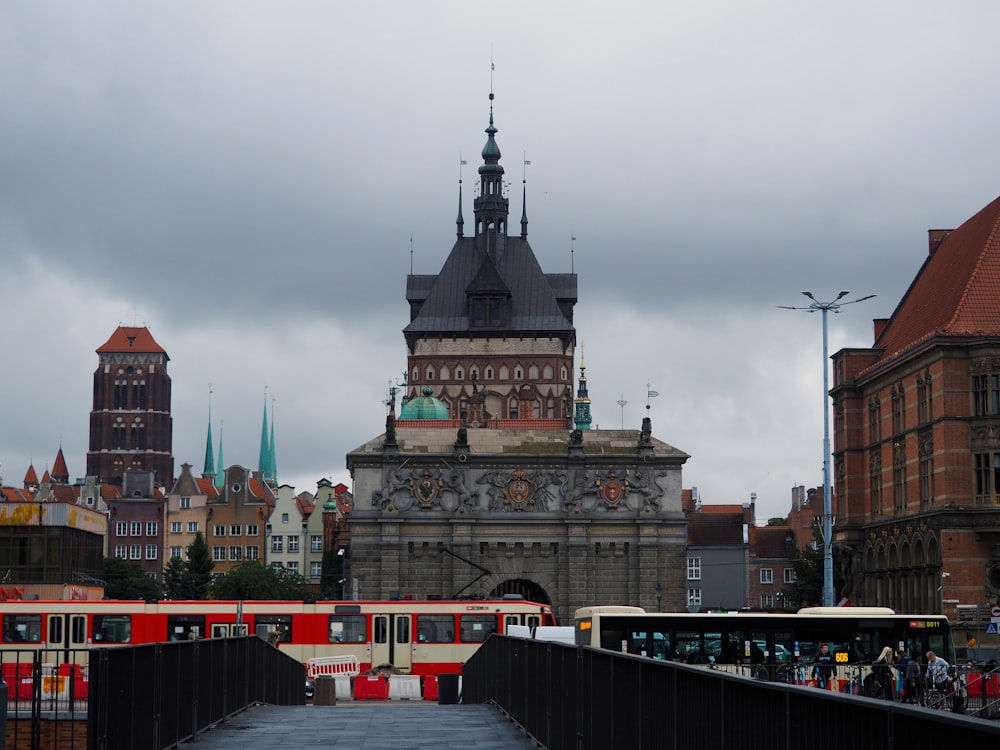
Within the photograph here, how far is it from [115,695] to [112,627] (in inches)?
1611

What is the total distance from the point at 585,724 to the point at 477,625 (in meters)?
42.7

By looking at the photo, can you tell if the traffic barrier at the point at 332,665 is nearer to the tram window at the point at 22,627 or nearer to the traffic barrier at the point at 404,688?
the traffic barrier at the point at 404,688

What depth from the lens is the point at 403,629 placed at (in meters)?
58.7

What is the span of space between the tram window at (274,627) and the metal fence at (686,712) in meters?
34.3

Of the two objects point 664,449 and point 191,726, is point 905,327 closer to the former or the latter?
point 664,449

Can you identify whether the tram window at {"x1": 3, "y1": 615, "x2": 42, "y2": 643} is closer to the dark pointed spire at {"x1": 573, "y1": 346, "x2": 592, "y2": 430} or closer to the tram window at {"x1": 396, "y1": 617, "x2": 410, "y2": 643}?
the tram window at {"x1": 396, "y1": 617, "x2": 410, "y2": 643}

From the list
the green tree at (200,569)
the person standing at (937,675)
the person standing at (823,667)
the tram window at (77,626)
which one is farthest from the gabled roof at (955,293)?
the green tree at (200,569)

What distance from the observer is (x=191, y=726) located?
67.2 feet

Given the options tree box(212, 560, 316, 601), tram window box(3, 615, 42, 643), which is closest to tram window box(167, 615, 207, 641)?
tram window box(3, 615, 42, 643)

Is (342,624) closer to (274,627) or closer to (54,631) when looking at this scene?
(274,627)

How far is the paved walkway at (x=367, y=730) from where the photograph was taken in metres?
19.6

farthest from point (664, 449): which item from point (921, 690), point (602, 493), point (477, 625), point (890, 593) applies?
point (921, 690)

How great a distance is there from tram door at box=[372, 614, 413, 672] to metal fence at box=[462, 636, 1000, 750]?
34.5 metres

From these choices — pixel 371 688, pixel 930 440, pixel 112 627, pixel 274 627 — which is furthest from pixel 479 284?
pixel 371 688
